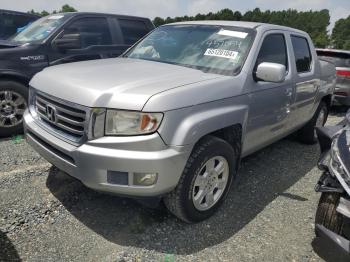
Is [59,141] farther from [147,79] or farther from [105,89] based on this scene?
[147,79]

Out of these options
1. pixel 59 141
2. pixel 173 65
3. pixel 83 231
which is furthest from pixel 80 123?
pixel 173 65

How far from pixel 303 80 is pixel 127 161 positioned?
9.37 ft

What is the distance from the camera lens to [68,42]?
5359mm

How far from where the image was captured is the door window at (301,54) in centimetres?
447

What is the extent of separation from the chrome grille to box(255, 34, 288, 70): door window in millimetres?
1800

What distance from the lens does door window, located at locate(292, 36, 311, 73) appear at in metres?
4.47

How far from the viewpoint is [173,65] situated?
137 inches

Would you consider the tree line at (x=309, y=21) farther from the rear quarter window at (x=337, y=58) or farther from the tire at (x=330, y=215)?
the tire at (x=330, y=215)

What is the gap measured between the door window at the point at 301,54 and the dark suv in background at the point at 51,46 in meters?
2.96

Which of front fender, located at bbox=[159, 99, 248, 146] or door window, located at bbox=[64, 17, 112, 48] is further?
door window, located at bbox=[64, 17, 112, 48]

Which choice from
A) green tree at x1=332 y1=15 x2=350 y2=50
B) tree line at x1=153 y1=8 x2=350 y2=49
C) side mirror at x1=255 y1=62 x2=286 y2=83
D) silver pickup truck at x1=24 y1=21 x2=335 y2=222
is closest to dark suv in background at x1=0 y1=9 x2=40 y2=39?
silver pickup truck at x1=24 y1=21 x2=335 y2=222

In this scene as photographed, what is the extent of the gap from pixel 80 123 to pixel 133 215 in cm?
105

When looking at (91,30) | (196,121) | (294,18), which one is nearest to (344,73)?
(91,30)

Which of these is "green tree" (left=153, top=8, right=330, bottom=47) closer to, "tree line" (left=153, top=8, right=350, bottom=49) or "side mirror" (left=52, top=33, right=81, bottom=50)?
"tree line" (left=153, top=8, right=350, bottom=49)
